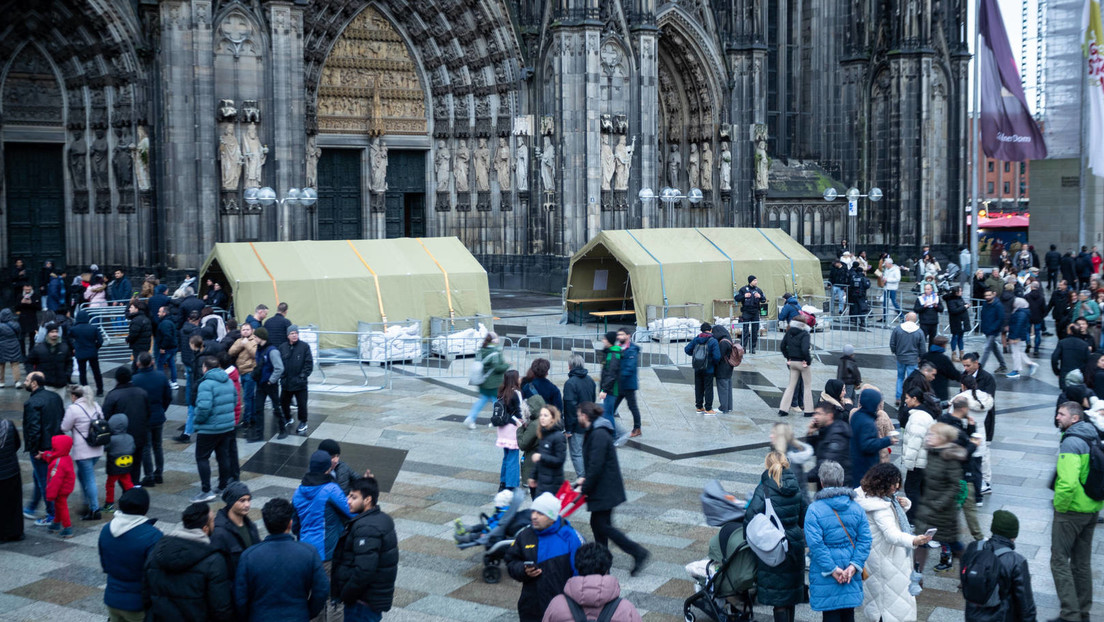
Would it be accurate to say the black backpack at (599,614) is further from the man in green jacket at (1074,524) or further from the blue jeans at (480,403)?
the blue jeans at (480,403)

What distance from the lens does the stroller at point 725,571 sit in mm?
7484

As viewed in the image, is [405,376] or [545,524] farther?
[405,376]

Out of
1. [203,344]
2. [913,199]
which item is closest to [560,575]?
[203,344]

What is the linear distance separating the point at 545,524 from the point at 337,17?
27842 mm

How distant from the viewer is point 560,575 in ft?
22.5

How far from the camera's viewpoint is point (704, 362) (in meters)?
15.4

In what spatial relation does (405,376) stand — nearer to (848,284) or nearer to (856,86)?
(848,284)

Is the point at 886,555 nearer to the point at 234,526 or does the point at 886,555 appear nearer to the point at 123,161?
the point at 234,526

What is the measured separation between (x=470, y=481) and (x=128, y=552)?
217 inches

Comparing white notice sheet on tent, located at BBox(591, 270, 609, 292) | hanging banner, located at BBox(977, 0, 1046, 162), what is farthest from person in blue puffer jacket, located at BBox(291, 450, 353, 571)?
hanging banner, located at BBox(977, 0, 1046, 162)

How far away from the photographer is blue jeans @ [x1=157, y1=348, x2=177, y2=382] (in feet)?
57.1

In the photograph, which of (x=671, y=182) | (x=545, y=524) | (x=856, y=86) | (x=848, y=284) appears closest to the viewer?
(x=545, y=524)

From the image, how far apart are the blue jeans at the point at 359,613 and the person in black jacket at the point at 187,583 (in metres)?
0.78

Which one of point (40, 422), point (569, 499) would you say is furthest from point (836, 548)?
point (40, 422)
